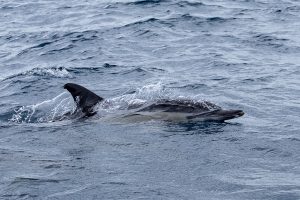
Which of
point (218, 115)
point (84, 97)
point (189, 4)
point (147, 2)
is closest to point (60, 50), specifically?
point (147, 2)

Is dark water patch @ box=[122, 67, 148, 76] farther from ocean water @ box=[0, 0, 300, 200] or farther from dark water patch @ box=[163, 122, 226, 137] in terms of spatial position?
dark water patch @ box=[163, 122, 226, 137]

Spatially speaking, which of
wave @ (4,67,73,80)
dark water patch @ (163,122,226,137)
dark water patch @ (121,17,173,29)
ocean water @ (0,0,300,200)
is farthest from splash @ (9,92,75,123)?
dark water patch @ (121,17,173,29)

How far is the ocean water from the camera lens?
390 inches

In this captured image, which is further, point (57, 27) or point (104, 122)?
point (57, 27)

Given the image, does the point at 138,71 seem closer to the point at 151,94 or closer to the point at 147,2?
the point at 151,94

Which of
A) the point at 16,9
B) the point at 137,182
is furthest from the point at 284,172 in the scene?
the point at 16,9

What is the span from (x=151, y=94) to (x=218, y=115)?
295 centimetres

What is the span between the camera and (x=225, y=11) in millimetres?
25578

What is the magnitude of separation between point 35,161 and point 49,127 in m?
2.59

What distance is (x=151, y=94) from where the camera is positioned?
15.6 m

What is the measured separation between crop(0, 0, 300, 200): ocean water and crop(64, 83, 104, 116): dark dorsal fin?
0.45m

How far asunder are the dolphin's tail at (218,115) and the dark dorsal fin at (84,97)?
2.44 metres

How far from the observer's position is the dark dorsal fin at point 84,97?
553 inches

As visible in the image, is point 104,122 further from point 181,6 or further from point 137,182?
point 181,6
